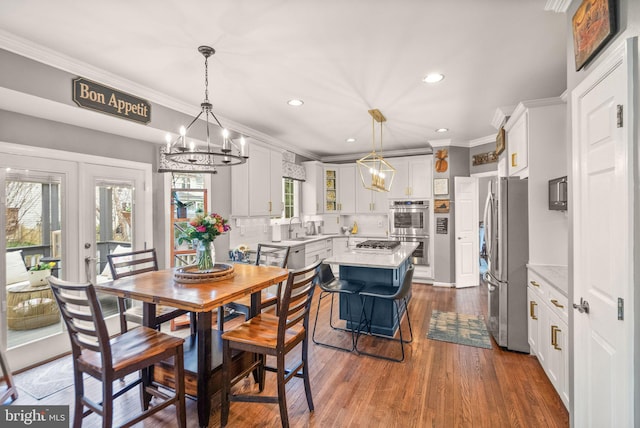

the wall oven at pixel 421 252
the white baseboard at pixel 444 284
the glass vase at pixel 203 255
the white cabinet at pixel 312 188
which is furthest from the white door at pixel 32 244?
the white baseboard at pixel 444 284

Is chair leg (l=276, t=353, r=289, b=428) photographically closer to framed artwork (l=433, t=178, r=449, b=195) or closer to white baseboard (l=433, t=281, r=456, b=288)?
white baseboard (l=433, t=281, r=456, b=288)

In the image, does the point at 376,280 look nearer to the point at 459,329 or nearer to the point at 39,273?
the point at 459,329

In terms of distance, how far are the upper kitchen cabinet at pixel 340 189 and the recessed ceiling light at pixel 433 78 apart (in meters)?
3.73

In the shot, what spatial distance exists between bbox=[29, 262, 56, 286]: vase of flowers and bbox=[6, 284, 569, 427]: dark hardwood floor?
3.04ft

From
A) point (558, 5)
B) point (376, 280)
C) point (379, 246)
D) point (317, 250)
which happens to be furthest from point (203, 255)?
point (317, 250)

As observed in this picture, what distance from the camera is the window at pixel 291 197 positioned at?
6.00 meters

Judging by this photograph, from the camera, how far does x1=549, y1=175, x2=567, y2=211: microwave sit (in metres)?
2.65

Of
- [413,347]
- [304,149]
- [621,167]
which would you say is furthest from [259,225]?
[621,167]

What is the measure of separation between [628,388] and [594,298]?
409 mm

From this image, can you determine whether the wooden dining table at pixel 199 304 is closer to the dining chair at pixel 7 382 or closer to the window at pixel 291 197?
the dining chair at pixel 7 382

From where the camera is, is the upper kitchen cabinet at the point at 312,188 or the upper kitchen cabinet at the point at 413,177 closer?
the upper kitchen cabinet at the point at 413,177

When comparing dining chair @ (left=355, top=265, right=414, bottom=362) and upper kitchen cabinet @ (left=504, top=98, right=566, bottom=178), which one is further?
upper kitchen cabinet @ (left=504, top=98, right=566, bottom=178)

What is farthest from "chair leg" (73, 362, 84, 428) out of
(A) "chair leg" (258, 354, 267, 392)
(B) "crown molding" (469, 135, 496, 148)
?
(B) "crown molding" (469, 135, 496, 148)

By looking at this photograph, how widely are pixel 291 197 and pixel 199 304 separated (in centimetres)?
449
